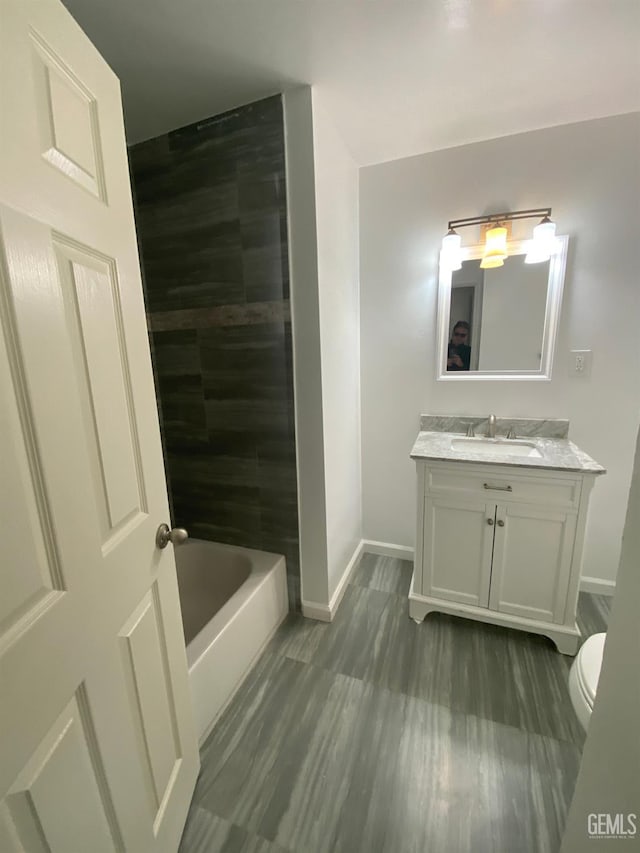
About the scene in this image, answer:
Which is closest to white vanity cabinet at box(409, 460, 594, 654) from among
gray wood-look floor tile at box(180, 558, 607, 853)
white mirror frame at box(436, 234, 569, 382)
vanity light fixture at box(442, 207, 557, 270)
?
gray wood-look floor tile at box(180, 558, 607, 853)

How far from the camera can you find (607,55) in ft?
4.17

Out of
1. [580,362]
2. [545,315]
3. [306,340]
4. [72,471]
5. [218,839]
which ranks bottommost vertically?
[218,839]

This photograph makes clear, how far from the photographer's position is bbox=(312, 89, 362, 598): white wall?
1.58 meters

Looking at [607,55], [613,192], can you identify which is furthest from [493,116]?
[613,192]

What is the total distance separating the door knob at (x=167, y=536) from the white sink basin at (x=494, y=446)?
1.35 meters

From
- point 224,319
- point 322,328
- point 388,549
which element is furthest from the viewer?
point 388,549

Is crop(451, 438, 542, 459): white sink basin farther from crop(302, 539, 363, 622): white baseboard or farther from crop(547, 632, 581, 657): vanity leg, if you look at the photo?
crop(302, 539, 363, 622): white baseboard

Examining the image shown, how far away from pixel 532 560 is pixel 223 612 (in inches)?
53.8

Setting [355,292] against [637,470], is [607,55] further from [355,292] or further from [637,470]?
[637,470]

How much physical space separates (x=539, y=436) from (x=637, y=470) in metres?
1.43

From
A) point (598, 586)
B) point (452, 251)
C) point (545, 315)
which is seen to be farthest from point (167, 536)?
point (598, 586)

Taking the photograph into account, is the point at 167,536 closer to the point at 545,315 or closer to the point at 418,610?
the point at 418,610

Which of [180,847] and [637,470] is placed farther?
[180,847]

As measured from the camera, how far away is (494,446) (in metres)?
1.91
